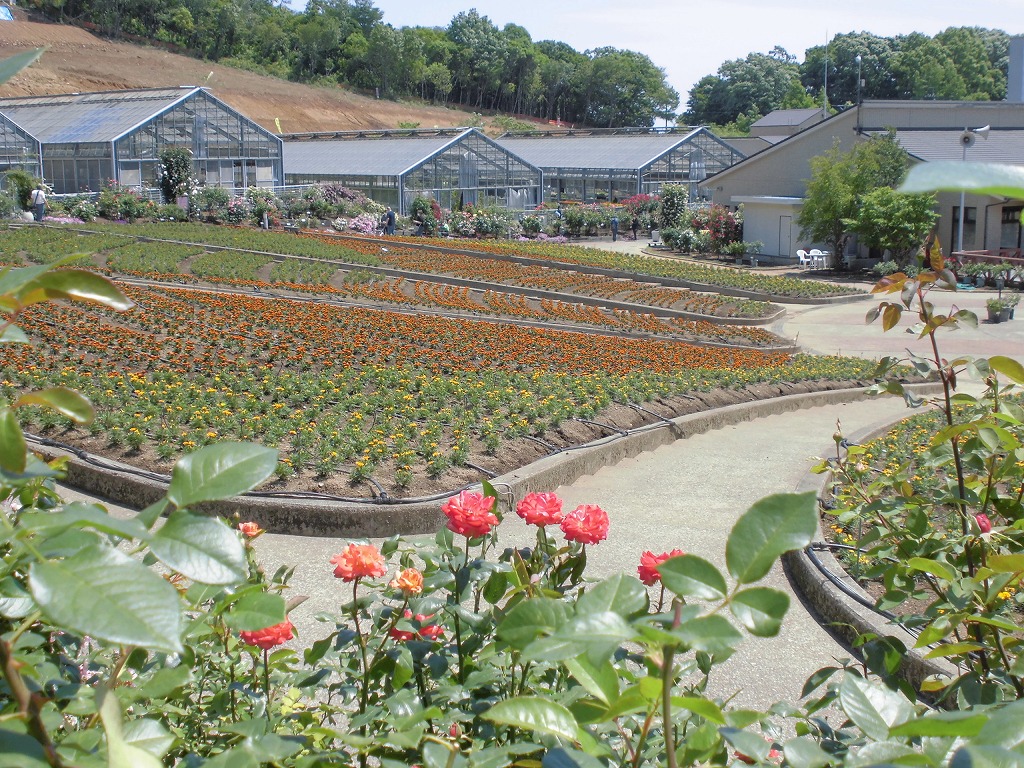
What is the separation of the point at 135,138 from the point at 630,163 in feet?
72.4

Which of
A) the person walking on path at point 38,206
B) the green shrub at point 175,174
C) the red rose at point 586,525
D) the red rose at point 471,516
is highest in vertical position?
the green shrub at point 175,174

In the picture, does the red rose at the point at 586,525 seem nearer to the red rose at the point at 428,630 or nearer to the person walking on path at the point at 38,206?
the red rose at the point at 428,630

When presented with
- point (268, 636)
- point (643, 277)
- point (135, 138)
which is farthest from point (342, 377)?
point (135, 138)

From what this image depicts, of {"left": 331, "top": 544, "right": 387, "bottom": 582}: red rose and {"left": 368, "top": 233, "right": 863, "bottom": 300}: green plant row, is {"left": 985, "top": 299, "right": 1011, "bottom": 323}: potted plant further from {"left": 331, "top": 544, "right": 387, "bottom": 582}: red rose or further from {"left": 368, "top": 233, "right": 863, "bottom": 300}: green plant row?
{"left": 331, "top": 544, "right": 387, "bottom": 582}: red rose

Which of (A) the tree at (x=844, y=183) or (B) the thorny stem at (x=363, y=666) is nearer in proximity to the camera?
(B) the thorny stem at (x=363, y=666)

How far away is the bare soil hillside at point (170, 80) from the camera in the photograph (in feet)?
211

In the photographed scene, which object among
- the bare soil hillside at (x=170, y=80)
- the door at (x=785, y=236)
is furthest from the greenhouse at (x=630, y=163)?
the bare soil hillside at (x=170, y=80)

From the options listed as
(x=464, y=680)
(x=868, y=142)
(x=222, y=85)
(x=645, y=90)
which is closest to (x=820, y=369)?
(x=464, y=680)

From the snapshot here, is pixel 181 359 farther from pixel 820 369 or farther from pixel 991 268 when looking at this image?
pixel 991 268

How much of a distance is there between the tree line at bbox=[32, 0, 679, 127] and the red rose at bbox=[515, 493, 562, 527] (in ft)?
275

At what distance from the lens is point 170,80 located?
70125 mm

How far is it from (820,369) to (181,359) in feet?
27.4

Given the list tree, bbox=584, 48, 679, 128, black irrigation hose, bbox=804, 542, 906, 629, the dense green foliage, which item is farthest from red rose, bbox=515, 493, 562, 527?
tree, bbox=584, 48, 679, 128

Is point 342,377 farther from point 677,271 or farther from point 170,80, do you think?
point 170,80
